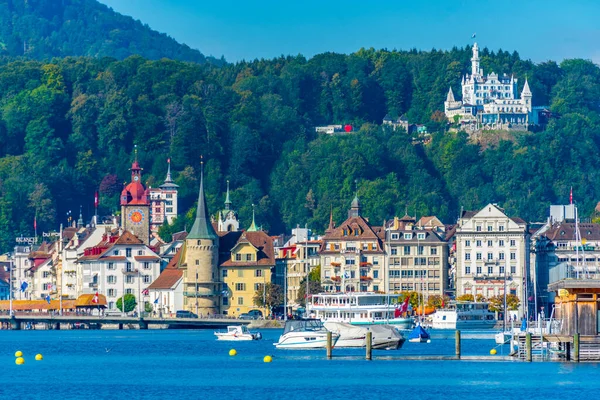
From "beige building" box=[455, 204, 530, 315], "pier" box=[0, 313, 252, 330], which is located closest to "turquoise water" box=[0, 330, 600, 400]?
"pier" box=[0, 313, 252, 330]

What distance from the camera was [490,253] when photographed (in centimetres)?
16275

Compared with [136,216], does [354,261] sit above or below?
below

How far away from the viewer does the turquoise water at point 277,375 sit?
80.8m

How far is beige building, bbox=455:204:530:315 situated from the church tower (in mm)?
20282

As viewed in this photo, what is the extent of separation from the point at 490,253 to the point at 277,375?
2929 inches

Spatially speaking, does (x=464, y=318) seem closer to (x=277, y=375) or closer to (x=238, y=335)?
(x=238, y=335)

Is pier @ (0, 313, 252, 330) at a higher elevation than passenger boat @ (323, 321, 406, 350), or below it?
higher

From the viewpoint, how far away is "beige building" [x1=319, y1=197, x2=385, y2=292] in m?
164

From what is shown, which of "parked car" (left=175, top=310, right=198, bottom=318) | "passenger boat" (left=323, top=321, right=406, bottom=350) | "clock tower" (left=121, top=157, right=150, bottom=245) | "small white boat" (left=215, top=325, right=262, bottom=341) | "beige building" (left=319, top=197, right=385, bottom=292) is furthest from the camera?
"clock tower" (left=121, top=157, right=150, bottom=245)

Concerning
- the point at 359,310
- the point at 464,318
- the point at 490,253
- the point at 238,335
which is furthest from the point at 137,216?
the point at 238,335

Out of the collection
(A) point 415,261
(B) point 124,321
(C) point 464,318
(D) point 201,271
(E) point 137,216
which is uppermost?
(E) point 137,216

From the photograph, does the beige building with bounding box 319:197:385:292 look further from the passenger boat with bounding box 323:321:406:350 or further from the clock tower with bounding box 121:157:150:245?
the passenger boat with bounding box 323:321:406:350

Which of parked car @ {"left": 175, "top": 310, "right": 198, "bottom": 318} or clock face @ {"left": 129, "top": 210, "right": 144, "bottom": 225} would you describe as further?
clock face @ {"left": 129, "top": 210, "right": 144, "bottom": 225}

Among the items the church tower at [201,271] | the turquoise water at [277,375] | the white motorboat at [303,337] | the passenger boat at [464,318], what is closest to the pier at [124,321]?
the church tower at [201,271]
